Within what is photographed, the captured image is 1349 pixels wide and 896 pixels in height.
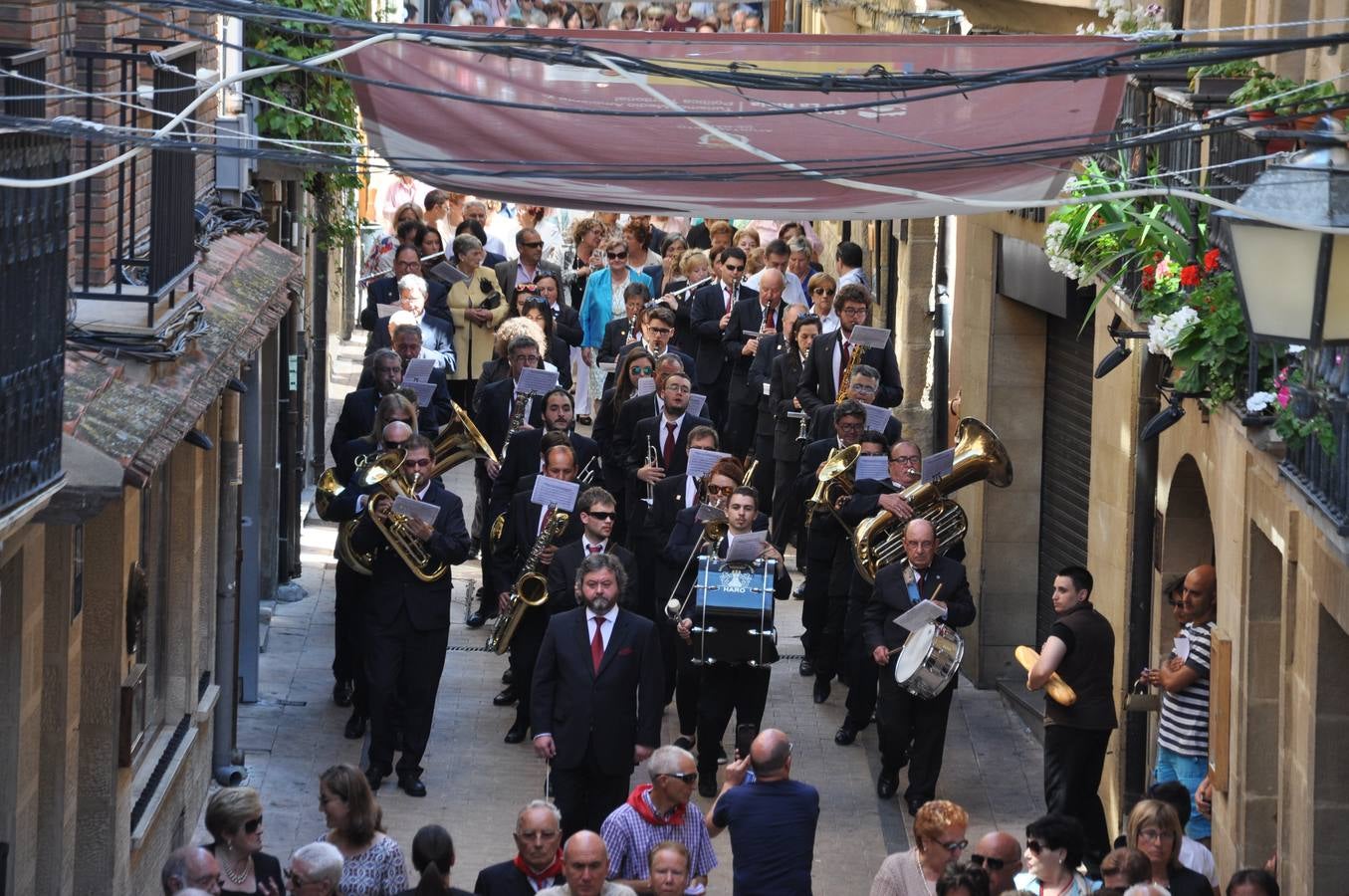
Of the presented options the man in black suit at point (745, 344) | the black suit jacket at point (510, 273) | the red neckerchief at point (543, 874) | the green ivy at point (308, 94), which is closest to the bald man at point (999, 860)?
the red neckerchief at point (543, 874)

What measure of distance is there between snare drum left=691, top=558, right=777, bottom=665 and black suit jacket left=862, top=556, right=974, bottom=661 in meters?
0.65

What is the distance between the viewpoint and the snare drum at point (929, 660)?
13.4 m

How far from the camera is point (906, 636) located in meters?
13.8

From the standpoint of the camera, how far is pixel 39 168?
8359 millimetres

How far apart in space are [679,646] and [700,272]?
22.8 ft

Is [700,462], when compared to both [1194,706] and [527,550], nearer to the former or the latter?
[527,550]

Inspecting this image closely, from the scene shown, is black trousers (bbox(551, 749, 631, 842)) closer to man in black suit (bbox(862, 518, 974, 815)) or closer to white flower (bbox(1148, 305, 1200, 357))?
man in black suit (bbox(862, 518, 974, 815))

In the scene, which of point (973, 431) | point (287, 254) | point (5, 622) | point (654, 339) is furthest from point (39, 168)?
point (654, 339)

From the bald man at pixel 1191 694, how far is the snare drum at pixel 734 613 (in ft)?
7.24

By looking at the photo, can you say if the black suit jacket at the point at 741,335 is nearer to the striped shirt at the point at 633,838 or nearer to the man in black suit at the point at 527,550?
the man in black suit at the point at 527,550

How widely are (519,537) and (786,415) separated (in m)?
3.77

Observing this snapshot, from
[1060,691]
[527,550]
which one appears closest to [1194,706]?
[1060,691]

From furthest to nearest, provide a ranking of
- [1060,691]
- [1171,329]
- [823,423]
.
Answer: [823,423]
[1060,691]
[1171,329]

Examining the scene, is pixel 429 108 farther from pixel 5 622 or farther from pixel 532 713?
pixel 532 713
